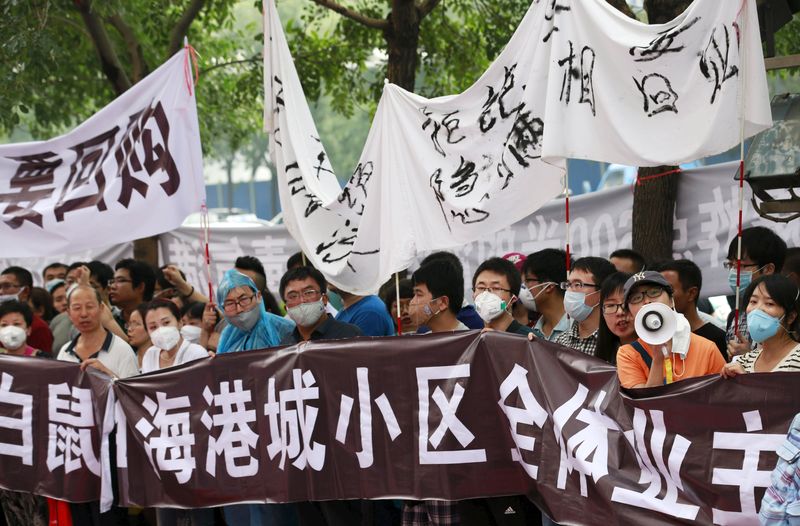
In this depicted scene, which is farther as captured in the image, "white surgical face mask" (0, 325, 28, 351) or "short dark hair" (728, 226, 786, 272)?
"white surgical face mask" (0, 325, 28, 351)

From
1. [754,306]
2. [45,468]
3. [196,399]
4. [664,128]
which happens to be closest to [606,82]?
[664,128]

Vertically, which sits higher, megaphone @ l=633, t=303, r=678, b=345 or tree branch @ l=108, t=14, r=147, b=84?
tree branch @ l=108, t=14, r=147, b=84

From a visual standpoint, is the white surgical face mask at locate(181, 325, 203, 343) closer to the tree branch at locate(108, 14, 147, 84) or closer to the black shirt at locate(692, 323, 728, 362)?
the black shirt at locate(692, 323, 728, 362)

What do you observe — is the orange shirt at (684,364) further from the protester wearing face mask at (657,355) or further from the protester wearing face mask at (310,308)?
the protester wearing face mask at (310,308)

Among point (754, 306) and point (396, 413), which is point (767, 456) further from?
point (396, 413)

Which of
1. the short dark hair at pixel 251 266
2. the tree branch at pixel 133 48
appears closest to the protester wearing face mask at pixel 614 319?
the short dark hair at pixel 251 266

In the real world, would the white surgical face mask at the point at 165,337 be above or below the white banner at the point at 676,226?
below

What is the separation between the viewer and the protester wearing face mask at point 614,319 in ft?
18.2

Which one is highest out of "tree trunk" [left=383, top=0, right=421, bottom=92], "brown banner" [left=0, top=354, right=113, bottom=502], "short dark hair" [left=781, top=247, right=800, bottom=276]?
"tree trunk" [left=383, top=0, right=421, bottom=92]

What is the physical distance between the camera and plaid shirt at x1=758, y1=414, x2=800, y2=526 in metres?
4.27

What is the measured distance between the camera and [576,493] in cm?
521

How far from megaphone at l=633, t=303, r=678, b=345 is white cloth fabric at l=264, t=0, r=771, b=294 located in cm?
79

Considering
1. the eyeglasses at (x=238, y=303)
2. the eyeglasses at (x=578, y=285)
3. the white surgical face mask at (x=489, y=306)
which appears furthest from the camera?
the eyeglasses at (x=238, y=303)

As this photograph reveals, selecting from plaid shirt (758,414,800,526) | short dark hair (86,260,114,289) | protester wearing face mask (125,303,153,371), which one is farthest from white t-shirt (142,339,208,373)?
plaid shirt (758,414,800,526)
